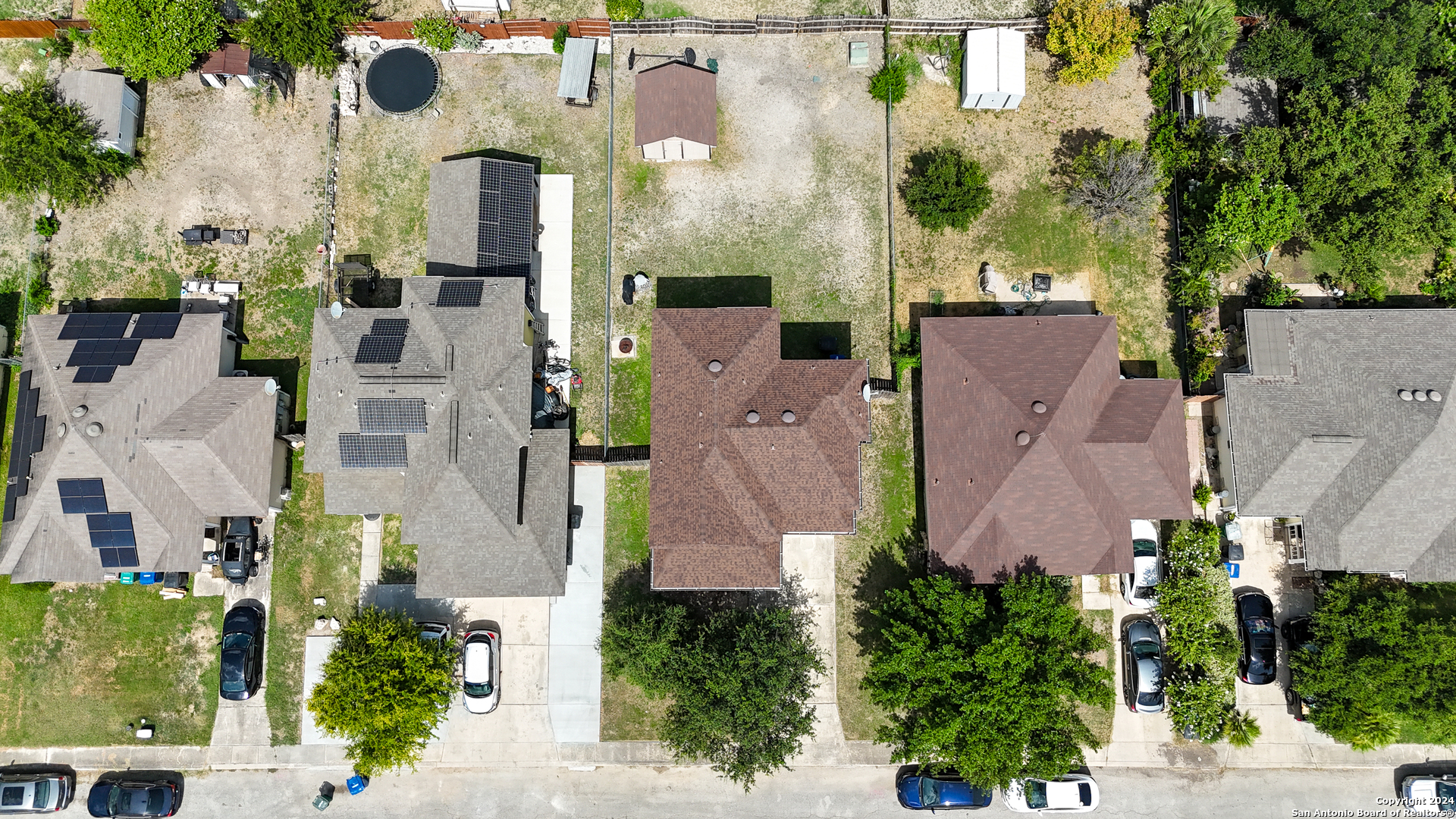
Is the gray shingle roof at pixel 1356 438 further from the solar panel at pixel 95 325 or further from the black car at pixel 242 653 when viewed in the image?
the solar panel at pixel 95 325

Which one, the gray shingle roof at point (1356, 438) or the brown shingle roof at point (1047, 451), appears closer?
the brown shingle roof at point (1047, 451)

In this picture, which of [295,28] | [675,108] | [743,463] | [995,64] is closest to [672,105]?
[675,108]

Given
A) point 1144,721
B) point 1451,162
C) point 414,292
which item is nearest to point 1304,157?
point 1451,162

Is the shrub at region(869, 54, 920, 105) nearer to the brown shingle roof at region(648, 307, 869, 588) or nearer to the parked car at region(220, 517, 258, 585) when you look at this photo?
the brown shingle roof at region(648, 307, 869, 588)

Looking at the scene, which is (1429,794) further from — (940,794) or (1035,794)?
(940,794)

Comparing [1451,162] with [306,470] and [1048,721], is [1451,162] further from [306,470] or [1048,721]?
[306,470]

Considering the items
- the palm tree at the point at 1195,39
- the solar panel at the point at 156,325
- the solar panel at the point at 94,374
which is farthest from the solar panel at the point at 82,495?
the palm tree at the point at 1195,39

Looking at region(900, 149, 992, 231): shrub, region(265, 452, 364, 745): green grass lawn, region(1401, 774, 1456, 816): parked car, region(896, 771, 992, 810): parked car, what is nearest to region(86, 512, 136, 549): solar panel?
region(265, 452, 364, 745): green grass lawn
